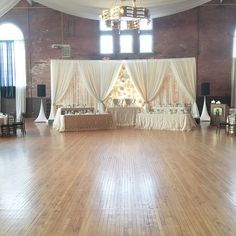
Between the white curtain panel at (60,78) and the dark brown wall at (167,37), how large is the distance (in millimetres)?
719

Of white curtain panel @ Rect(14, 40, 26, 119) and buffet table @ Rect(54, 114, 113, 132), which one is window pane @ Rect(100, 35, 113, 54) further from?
buffet table @ Rect(54, 114, 113, 132)

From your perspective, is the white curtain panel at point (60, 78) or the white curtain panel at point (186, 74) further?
the white curtain panel at point (60, 78)

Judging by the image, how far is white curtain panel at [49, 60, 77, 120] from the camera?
15.5m

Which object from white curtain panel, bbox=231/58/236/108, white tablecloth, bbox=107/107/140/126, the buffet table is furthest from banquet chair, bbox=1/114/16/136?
white curtain panel, bbox=231/58/236/108

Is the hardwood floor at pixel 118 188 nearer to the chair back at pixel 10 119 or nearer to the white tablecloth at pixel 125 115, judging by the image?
the chair back at pixel 10 119

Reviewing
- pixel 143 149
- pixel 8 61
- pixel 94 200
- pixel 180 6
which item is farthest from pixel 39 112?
pixel 94 200

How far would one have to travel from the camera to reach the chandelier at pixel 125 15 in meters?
9.03

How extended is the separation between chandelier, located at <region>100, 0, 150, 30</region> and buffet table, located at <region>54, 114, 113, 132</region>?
3607 mm

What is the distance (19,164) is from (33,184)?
1.60 metres

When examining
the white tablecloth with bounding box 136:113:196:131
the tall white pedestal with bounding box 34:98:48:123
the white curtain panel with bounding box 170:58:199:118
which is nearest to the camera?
the white tablecloth with bounding box 136:113:196:131

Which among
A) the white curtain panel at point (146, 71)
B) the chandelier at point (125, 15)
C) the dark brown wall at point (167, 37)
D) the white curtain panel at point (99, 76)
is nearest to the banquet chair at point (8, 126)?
the chandelier at point (125, 15)

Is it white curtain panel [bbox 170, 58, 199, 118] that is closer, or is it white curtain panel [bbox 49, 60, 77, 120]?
white curtain panel [bbox 170, 58, 199, 118]

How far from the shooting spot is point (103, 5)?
1255 centimetres

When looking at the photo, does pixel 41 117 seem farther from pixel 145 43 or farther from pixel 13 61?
pixel 145 43
